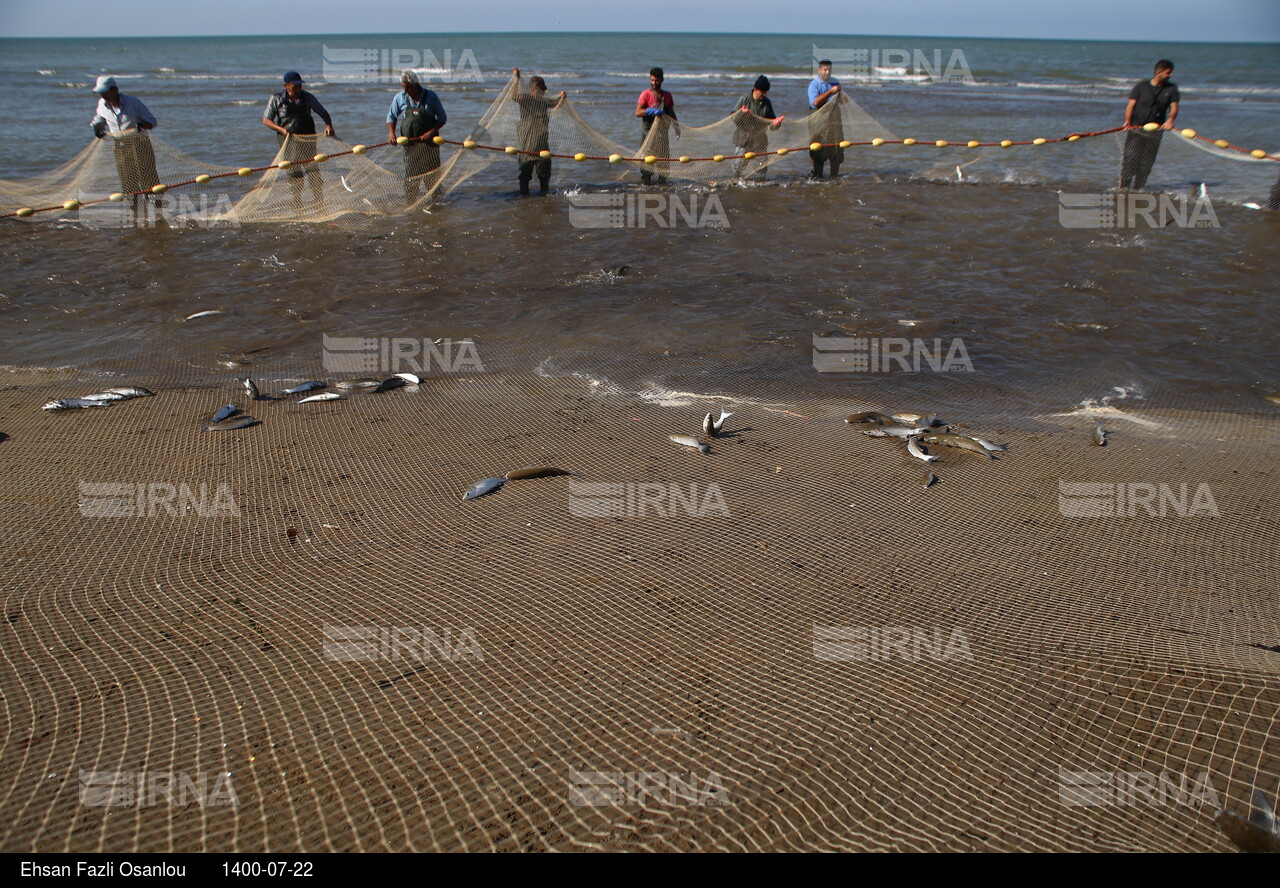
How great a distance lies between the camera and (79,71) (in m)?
40.6

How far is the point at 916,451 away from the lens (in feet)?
16.8

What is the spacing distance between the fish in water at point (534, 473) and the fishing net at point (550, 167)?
290 inches

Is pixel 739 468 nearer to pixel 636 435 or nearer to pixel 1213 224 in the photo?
pixel 636 435

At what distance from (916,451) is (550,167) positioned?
9645mm

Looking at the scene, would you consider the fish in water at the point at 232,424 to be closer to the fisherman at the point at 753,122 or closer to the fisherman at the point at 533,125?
the fisherman at the point at 533,125

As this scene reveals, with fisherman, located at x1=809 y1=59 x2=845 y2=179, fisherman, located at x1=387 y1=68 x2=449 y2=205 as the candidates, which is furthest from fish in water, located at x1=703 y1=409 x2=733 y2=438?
fisherman, located at x1=809 y1=59 x2=845 y2=179

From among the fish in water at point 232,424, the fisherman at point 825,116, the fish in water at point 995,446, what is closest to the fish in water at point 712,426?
the fish in water at point 995,446

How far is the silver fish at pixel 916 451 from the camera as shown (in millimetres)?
5074

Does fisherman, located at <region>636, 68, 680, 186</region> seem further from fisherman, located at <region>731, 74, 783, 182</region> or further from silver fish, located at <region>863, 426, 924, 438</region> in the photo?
silver fish, located at <region>863, 426, 924, 438</region>

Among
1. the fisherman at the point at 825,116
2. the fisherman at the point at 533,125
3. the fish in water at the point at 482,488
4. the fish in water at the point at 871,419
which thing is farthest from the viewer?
the fisherman at the point at 825,116

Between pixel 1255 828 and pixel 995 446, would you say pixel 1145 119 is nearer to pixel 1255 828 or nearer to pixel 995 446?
pixel 995 446

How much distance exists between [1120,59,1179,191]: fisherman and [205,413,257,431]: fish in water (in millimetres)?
12317

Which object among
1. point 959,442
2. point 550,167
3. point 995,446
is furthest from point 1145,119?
point 959,442

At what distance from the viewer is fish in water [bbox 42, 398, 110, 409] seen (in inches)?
214
